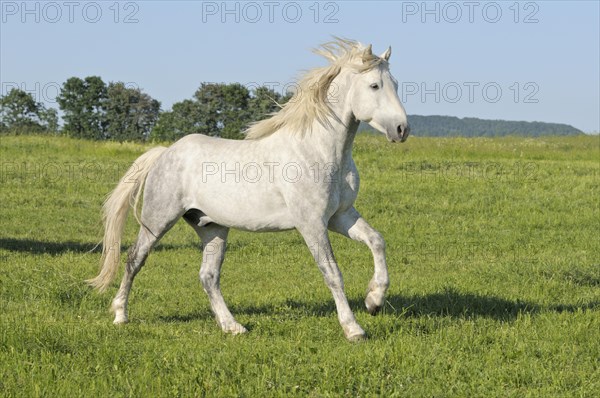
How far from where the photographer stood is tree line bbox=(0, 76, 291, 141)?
118ft

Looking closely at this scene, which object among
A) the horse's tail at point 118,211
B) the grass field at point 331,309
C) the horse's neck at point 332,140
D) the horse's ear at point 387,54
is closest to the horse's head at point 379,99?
the horse's ear at point 387,54

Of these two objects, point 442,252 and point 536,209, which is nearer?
point 442,252

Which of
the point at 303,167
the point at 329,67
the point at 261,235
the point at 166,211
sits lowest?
the point at 261,235

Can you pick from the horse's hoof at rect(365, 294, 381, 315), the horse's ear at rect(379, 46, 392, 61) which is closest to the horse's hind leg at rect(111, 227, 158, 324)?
the horse's hoof at rect(365, 294, 381, 315)

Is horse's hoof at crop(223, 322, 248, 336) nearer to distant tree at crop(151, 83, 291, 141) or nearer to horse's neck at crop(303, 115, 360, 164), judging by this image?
horse's neck at crop(303, 115, 360, 164)

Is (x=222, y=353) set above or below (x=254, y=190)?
below

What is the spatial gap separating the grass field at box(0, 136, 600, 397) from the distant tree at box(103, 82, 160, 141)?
17.0 m

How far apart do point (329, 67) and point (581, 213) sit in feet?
43.6

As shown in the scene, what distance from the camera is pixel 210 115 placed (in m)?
36.7

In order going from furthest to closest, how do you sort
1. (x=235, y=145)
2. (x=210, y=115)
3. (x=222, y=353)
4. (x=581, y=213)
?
(x=210, y=115), (x=581, y=213), (x=235, y=145), (x=222, y=353)

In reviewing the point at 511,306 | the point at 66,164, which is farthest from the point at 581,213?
the point at 66,164

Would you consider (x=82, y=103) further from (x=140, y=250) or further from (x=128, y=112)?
(x=140, y=250)

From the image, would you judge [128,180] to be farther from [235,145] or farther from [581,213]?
[581,213]

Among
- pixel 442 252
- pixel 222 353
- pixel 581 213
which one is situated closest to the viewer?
pixel 222 353
